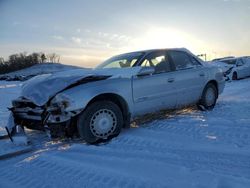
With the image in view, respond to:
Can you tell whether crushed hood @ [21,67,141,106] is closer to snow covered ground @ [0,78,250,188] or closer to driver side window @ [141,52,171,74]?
driver side window @ [141,52,171,74]

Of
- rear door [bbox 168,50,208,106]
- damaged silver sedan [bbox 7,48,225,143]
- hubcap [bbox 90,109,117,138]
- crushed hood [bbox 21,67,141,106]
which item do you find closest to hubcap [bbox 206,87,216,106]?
rear door [bbox 168,50,208,106]

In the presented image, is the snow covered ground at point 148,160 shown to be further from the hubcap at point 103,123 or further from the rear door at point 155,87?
the rear door at point 155,87

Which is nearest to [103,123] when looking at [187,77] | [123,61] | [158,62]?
[123,61]

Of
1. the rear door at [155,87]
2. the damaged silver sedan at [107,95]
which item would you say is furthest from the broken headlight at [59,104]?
the rear door at [155,87]

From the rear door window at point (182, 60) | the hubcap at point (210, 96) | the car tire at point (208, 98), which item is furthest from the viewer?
the hubcap at point (210, 96)

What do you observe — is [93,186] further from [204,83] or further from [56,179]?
[204,83]

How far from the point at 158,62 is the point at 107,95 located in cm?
162

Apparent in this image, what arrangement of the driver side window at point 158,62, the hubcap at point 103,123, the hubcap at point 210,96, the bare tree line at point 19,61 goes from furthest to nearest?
1. the bare tree line at point 19,61
2. the hubcap at point 210,96
3. the driver side window at point 158,62
4. the hubcap at point 103,123

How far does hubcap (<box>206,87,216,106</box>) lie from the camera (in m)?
7.85

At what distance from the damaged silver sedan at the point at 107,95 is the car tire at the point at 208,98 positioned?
1.21 ft

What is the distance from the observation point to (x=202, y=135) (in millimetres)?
5426

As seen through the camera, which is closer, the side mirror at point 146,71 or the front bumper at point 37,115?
the front bumper at point 37,115

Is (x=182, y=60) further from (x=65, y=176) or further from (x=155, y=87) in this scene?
(x=65, y=176)

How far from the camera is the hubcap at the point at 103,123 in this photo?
5.35m
